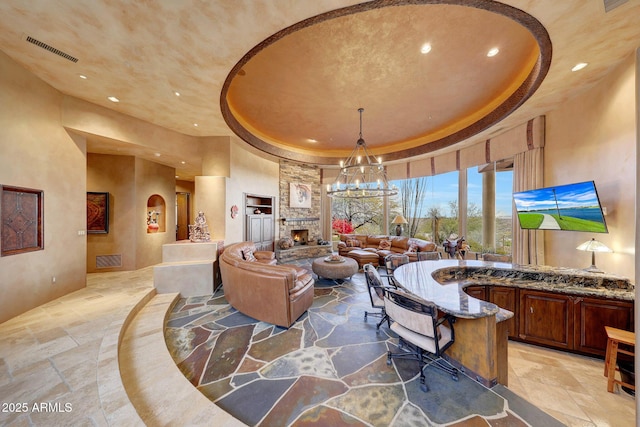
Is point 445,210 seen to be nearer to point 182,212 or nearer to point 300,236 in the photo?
point 300,236

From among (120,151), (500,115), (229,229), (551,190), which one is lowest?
(229,229)

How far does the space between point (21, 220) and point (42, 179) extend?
0.69m

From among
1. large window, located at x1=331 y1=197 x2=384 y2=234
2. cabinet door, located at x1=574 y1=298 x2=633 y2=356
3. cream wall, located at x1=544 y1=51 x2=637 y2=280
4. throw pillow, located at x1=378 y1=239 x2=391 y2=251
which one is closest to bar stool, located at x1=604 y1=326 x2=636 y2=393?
cabinet door, located at x1=574 y1=298 x2=633 y2=356

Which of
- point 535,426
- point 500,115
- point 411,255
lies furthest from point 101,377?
point 500,115

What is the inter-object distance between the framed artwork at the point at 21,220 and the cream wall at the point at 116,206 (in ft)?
7.09

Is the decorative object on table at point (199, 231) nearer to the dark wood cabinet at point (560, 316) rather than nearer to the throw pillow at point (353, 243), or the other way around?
the throw pillow at point (353, 243)

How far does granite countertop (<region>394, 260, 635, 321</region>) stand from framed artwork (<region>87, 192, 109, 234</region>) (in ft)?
22.4

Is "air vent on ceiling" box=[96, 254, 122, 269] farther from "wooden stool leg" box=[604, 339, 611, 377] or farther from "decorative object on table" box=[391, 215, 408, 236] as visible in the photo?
"wooden stool leg" box=[604, 339, 611, 377]

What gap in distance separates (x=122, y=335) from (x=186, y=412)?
1644 millimetres

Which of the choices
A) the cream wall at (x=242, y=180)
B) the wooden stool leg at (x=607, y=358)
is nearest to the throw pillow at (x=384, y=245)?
the cream wall at (x=242, y=180)

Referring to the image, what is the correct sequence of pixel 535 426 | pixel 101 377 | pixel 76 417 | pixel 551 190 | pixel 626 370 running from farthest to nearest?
pixel 551 190 → pixel 626 370 → pixel 101 377 → pixel 535 426 → pixel 76 417

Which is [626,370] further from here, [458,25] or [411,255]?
[458,25]

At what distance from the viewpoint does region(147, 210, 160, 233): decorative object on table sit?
5928 mm

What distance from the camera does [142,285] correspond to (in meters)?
4.14
